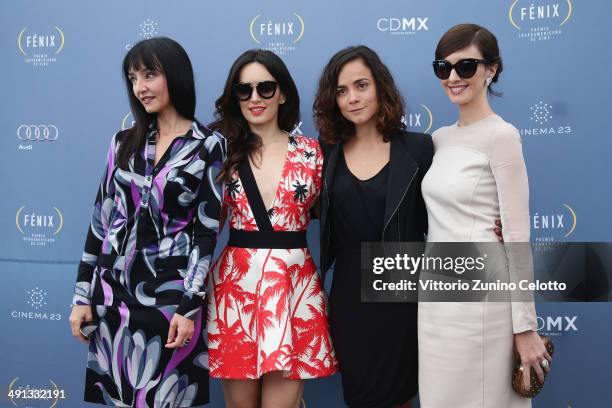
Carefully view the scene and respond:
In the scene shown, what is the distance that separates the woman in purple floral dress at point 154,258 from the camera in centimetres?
194

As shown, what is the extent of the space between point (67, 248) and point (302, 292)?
1521 mm

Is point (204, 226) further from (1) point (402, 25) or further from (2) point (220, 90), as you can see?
(1) point (402, 25)

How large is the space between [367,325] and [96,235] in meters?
1.02

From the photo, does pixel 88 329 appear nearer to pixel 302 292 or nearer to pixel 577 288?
pixel 302 292

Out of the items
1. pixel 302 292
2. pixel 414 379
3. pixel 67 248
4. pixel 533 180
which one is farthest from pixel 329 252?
pixel 67 248

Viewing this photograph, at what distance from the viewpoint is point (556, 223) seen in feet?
8.82

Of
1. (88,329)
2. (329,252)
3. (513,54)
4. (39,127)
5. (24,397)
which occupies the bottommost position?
(24,397)

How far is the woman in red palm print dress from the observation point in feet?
6.88

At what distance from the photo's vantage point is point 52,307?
307 cm

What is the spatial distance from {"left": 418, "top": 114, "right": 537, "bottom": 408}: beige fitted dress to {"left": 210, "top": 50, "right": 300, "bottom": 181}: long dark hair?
0.71m

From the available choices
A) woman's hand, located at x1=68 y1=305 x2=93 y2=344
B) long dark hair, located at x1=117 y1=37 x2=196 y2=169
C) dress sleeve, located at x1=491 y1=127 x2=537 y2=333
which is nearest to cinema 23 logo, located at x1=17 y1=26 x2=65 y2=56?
long dark hair, located at x1=117 y1=37 x2=196 y2=169

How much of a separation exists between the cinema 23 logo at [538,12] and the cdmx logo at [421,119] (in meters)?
0.55

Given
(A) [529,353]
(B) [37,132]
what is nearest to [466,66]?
(A) [529,353]

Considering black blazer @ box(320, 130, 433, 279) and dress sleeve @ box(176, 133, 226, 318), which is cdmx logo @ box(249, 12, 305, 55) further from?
dress sleeve @ box(176, 133, 226, 318)
